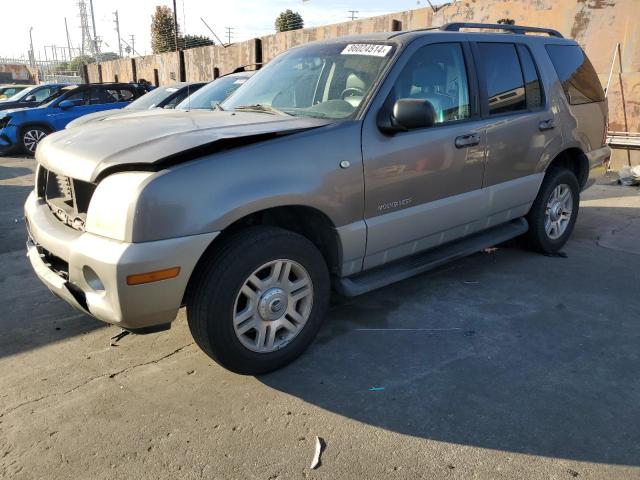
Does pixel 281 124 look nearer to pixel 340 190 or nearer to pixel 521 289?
pixel 340 190

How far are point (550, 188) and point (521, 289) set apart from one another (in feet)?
3.71

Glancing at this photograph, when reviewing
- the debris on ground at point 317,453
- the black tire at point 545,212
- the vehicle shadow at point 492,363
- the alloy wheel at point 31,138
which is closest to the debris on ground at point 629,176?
the black tire at point 545,212

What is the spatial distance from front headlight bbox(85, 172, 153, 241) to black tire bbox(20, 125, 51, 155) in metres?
11.4

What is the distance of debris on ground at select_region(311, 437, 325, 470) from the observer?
2.42m

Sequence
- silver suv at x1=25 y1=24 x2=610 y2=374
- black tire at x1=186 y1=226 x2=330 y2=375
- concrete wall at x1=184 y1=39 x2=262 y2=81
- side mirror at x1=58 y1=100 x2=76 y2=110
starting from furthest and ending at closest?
concrete wall at x1=184 y1=39 x2=262 y2=81, side mirror at x1=58 y1=100 x2=76 y2=110, black tire at x1=186 y1=226 x2=330 y2=375, silver suv at x1=25 y1=24 x2=610 y2=374

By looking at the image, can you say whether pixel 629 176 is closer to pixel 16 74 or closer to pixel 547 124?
pixel 547 124

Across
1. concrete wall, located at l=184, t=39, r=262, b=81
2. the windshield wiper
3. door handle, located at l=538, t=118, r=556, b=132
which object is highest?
concrete wall, located at l=184, t=39, r=262, b=81

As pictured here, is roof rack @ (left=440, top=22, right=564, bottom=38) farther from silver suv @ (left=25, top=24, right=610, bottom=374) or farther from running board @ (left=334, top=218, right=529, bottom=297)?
running board @ (left=334, top=218, right=529, bottom=297)

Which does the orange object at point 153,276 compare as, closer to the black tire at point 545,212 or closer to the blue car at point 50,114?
the black tire at point 545,212

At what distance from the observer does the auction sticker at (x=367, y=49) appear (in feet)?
11.8

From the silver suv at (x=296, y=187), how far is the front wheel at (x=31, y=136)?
34.0 ft

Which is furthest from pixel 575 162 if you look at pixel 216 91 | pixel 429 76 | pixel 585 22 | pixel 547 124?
pixel 585 22

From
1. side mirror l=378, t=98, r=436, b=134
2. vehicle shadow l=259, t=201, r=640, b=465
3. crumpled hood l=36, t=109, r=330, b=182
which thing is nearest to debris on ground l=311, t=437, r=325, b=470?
vehicle shadow l=259, t=201, r=640, b=465

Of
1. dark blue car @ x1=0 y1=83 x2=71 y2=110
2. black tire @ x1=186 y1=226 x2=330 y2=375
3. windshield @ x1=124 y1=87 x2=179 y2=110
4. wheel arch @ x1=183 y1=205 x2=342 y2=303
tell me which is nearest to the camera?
black tire @ x1=186 y1=226 x2=330 y2=375
